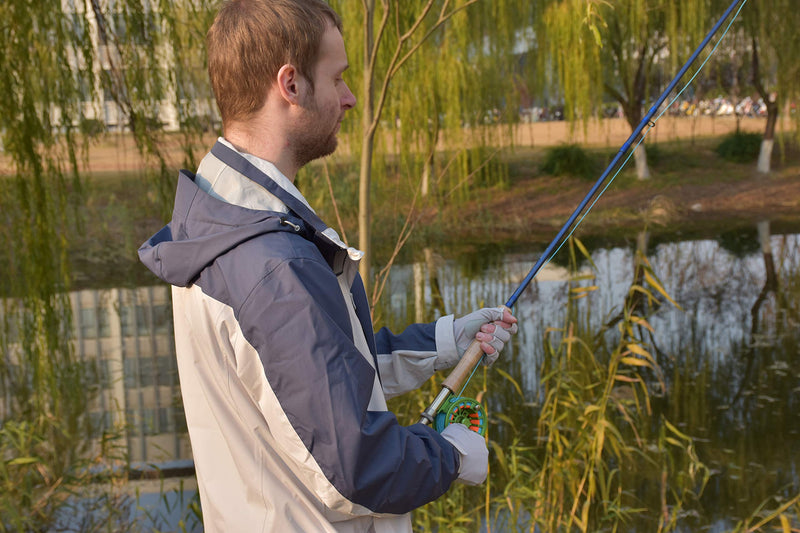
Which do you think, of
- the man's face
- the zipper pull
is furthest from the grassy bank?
the zipper pull

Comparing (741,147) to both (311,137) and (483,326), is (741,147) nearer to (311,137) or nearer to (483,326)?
(483,326)

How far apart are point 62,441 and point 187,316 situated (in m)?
4.18

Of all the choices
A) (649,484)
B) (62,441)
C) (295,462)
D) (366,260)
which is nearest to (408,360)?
(295,462)

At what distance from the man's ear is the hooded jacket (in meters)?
0.10

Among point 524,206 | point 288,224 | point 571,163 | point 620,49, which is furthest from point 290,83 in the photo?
point 571,163

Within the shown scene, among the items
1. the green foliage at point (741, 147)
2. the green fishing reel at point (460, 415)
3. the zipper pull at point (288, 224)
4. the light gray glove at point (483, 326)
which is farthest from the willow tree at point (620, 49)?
the zipper pull at point (288, 224)

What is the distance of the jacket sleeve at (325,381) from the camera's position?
3.78 feet

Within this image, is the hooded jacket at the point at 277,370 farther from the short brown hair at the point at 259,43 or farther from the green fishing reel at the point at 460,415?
the green fishing reel at the point at 460,415

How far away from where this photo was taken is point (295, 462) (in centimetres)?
126

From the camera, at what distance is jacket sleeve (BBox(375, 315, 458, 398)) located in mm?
1668

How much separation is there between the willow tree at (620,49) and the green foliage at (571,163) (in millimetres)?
834

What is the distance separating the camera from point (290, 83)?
1.30 metres

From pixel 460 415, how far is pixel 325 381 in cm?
45

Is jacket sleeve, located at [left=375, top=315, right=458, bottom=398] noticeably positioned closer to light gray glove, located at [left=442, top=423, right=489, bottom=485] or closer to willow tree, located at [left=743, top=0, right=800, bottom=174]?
light gray glove, located at [left=442, top=423, right=489, bottom=485]
